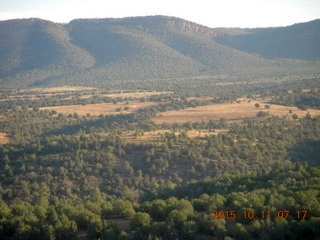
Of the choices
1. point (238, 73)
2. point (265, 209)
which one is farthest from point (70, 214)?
point (238, 73)

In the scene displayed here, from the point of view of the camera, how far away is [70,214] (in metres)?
25.9

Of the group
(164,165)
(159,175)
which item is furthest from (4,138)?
(159,175)

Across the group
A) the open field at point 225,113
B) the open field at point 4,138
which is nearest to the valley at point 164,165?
the open field at point 225,113

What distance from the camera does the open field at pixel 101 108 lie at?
94750 mm

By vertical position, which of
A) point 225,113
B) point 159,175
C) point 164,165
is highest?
point 225,113

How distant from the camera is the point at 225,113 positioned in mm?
85562

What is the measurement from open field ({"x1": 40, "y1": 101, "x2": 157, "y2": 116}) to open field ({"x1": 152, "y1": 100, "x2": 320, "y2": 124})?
12.7 metres

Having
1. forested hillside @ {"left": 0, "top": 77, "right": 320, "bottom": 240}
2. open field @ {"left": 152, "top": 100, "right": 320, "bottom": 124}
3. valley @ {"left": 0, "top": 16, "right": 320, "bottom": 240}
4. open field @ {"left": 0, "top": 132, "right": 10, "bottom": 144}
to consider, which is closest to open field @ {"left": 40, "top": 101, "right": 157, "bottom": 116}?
valley @ {"left": 0, "top": 16, "right": 320, "bottom": 240}

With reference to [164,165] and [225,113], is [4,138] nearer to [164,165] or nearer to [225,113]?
[164,165]

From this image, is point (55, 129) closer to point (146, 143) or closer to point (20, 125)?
point (20, 125)

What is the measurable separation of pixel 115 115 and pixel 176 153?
3605 cm

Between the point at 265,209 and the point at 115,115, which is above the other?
the point at 265,209

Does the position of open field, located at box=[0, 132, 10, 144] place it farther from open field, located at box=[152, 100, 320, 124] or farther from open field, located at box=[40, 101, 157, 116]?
open field, located at box=[152, 100, 320, 124]

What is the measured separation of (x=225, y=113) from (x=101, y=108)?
32.7 metres
